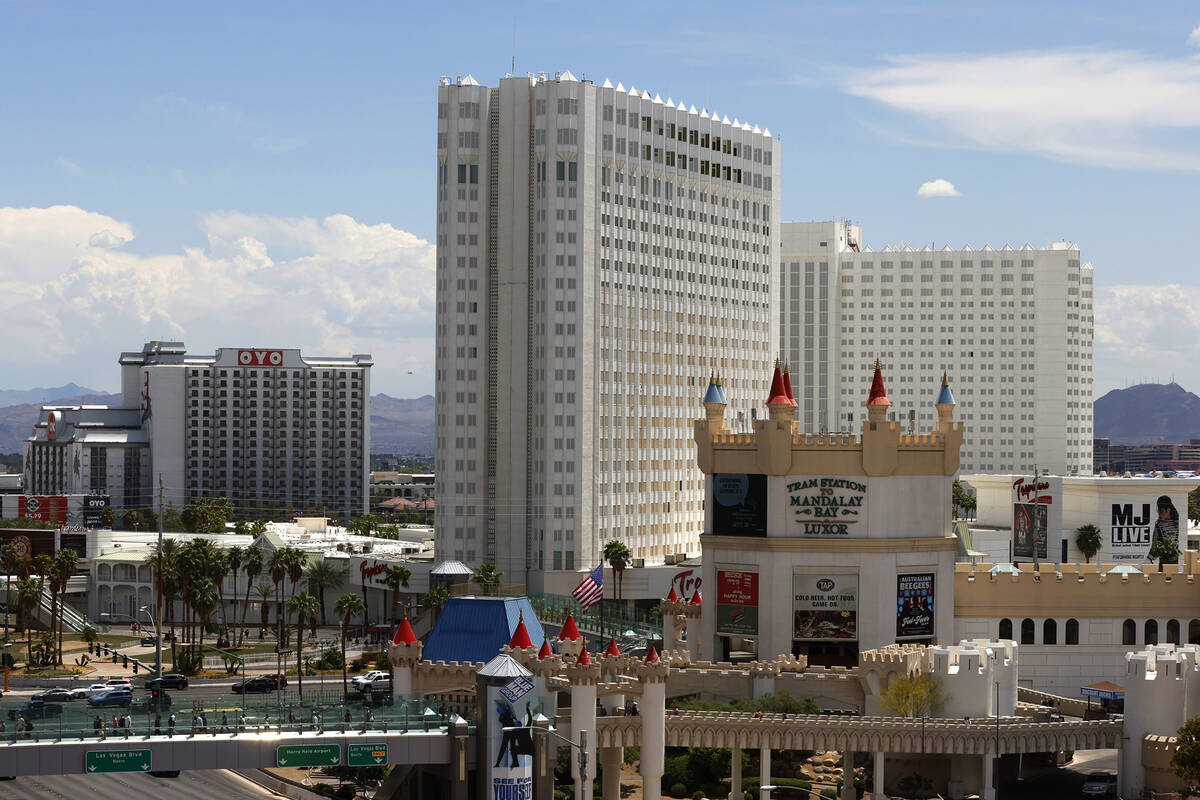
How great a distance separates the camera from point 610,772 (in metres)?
94.2

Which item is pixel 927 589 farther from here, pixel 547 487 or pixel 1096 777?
pixel 547 487

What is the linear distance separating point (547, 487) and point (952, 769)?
9874 cm

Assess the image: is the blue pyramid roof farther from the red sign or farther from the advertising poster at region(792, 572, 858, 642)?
the advertising poster at region(792, 572, 858, 642)

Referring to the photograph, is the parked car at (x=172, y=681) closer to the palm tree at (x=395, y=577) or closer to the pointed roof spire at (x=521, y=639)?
the palm tree at (x=395, y=577)

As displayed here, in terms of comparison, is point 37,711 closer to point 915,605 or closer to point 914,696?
point 914,696

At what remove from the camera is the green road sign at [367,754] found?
82.1m

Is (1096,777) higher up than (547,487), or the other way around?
(547,487)

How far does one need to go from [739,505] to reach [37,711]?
150 feet

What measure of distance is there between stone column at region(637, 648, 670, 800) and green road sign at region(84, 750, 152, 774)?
81.4 feet

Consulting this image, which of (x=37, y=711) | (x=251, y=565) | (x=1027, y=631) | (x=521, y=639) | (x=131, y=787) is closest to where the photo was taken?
(x=37, y=711)

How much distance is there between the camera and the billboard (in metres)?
193

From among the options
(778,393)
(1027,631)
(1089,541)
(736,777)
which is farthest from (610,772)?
(1089,541)

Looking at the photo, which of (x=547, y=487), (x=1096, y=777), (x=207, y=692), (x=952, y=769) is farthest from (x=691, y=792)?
(x=547, y=487)

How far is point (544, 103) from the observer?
194m
